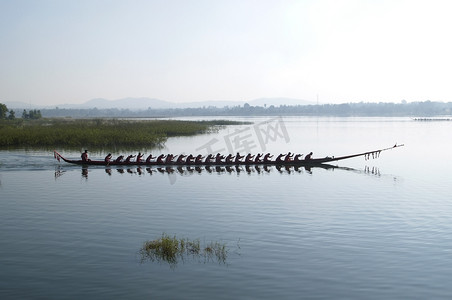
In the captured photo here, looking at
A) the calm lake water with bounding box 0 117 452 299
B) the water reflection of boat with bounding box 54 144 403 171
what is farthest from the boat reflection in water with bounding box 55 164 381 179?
the calm lake water with bounding box 0 117 452 299

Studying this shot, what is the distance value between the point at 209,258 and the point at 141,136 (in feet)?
129

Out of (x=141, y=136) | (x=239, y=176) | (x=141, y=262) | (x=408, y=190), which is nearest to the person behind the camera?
(x=141, y=262)

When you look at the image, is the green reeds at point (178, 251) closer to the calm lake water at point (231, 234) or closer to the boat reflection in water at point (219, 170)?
the calm lake water at point (231, 234)

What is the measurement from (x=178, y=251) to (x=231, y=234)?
267cm

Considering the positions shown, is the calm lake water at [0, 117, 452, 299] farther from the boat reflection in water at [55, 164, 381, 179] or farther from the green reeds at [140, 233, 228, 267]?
the boat reflection in water at [55, 164, 381, 179]

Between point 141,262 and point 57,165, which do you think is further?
point 57,165

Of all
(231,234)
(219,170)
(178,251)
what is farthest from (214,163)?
(178,251)

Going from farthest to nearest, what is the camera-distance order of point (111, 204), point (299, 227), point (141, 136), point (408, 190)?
point (141, 136) < point (408, 190) < point (111, 204) < point (299, 227)

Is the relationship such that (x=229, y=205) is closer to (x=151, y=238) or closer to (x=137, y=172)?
(x=151, y=238)

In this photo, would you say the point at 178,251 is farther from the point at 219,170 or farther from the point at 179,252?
the point at 219,170

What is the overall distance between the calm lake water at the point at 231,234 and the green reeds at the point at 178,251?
0.23 meters

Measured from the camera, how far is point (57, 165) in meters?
33.3

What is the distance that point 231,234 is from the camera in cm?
1634

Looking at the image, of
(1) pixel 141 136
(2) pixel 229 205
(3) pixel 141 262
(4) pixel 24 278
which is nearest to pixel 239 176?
(2) pixel 229 205
